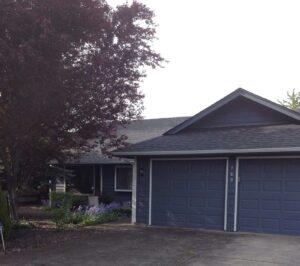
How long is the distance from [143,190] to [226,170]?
3077 mm

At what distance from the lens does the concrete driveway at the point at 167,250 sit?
9.73m

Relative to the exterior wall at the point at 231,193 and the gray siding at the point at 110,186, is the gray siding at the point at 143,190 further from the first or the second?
the gray siding at the point at 110,186

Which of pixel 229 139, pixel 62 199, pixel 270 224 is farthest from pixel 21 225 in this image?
pixel 270 224

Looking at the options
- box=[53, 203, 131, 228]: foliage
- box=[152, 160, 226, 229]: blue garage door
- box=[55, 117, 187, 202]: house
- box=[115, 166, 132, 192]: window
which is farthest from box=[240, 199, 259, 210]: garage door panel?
box=[115, 166, 132, 192]: window

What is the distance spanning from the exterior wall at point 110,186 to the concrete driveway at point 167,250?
8926 millimetres

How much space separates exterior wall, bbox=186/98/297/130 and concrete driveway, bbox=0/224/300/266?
357 centimetres

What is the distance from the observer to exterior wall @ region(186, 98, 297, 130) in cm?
1427

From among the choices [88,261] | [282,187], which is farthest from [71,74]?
[282,187]

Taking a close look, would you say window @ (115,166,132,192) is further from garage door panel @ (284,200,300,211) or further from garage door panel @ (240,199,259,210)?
garage door panel @ (284,200,300,211)

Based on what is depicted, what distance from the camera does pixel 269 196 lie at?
509 inches

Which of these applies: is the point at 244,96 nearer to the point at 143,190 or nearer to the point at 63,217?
the point at 143,190

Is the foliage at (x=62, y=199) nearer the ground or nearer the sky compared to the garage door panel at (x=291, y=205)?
nearer the ground

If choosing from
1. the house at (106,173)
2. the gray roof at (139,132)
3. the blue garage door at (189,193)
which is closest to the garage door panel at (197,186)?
the blue garage door at (189,193)

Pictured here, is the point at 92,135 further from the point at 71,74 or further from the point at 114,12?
the point at 114,12
